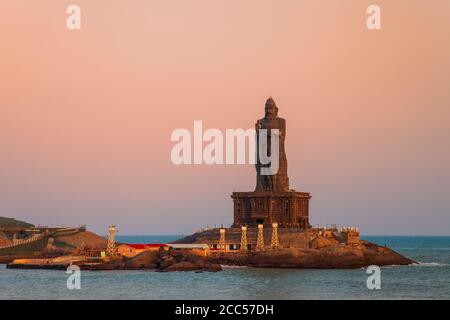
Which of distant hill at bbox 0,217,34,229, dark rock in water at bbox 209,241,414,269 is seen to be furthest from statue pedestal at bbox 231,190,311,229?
distant hill at bbox 0,217,34,229

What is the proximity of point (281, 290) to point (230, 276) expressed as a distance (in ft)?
49.0

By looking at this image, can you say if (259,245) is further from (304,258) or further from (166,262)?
(166,262)

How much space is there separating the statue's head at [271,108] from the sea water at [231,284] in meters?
25.8

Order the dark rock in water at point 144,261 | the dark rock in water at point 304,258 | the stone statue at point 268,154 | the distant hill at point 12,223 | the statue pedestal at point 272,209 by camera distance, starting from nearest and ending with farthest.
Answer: the dark rock in water at point 144,261
the dark rock in water at point 304,258
the statue pedestal at point 272,209
the stone statue at point 268,154
the distant hill at point 12,223

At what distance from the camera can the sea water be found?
100812 millimetres

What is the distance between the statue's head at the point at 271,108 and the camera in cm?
14850

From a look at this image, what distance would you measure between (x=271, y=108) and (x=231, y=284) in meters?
42.5

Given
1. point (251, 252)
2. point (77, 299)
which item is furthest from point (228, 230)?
point (77, 299)

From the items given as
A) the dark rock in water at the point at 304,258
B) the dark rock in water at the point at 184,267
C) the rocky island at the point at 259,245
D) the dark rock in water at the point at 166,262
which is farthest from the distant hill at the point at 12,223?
the dark rock in water at the point at 184,267

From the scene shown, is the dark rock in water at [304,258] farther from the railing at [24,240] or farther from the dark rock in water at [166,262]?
the railing at [24,240]

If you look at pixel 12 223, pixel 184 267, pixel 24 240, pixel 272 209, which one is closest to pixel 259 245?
pixel 272 209
